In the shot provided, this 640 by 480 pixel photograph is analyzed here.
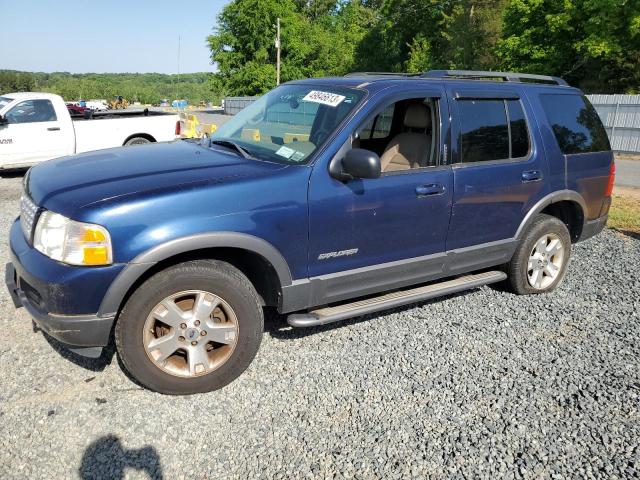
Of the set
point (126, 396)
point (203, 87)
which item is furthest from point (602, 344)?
point (203, 87)

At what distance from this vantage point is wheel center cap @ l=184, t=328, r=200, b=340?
3.13 metres

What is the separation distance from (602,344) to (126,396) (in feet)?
11.5

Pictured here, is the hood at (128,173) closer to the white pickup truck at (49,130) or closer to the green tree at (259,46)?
the white pickup truck at (49,130)

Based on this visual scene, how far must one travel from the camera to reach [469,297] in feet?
16.2

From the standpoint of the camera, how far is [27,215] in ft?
10.7

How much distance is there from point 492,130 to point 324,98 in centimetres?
147

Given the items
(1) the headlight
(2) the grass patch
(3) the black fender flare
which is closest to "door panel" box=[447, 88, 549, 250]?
(3) the black fender flare

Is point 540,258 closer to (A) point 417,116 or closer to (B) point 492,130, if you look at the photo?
(B) point 492,130

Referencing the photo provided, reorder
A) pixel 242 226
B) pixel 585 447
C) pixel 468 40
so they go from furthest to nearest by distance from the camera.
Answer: pixel 468 40, pixel 242 226, pixel 585 447

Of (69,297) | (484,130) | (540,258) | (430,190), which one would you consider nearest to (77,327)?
(69,297)

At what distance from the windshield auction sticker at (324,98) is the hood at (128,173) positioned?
727 mm

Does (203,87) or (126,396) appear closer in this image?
(126,396)

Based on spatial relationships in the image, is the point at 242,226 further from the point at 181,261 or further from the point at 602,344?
the point at 602,344

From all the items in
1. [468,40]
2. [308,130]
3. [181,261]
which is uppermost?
[468,40]
